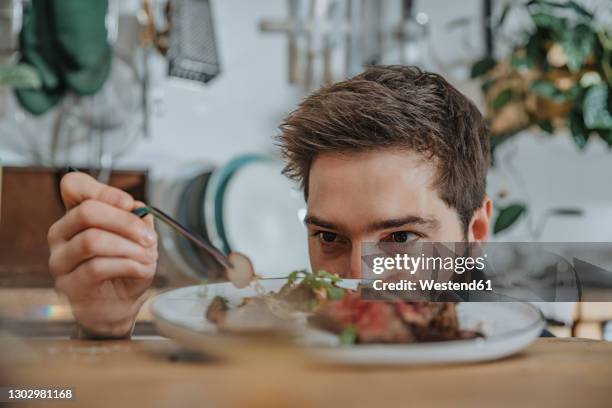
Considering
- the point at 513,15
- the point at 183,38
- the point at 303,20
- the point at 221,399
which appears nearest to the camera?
the point at 221,399

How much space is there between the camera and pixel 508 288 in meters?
0.23

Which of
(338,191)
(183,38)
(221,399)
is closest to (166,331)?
(221,399)

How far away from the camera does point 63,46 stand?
970 millimetres

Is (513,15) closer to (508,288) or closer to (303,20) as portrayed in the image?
(303,20)

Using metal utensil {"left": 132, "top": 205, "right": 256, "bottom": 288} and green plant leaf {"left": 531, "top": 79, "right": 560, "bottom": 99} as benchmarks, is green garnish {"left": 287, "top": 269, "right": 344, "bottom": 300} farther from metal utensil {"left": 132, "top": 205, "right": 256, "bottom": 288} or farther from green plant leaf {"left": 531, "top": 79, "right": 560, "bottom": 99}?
green plant leaf {"left": 531, "top": 79, "right": 560, "bottom": 99}

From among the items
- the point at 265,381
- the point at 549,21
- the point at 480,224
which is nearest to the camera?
the point at 265,381

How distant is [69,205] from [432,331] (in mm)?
174

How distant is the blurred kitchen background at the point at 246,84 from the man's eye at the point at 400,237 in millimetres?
467

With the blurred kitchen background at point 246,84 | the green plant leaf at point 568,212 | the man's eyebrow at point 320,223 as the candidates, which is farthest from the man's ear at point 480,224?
the green plant leaf at point 568,212

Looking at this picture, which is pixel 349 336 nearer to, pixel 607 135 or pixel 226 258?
pixel 226 258

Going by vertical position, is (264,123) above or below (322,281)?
above

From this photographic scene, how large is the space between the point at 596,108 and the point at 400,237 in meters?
0.66

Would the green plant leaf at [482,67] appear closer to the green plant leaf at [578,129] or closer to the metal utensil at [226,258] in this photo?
the green plant leaf at [578,129]

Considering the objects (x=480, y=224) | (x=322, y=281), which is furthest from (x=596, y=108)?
(x=322, y=281)
